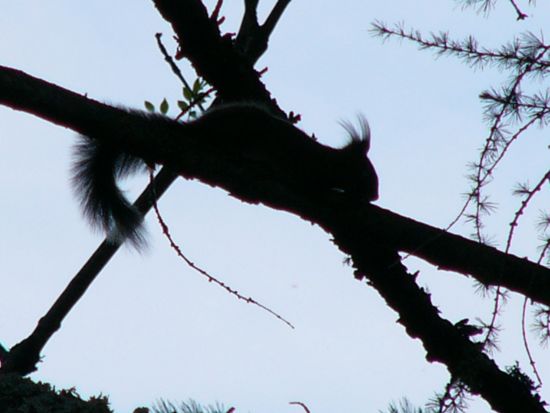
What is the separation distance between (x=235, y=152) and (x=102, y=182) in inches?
40.3

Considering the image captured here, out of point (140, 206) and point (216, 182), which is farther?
point (140, 206)

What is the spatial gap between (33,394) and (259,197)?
0.92 metres

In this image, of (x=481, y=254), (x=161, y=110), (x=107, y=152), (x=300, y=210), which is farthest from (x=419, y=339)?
(x=107, y=152)

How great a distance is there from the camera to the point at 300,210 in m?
2.54

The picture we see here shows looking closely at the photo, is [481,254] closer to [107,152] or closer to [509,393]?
[509,393]

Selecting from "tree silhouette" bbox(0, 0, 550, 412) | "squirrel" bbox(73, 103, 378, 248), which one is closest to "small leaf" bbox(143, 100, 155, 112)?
"squirrel" bbox(73, 103, 378, 248)

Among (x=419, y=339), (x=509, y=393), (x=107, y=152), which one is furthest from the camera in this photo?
(x=107, y=152)

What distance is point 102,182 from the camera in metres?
3.76

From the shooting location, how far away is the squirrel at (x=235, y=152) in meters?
3.46

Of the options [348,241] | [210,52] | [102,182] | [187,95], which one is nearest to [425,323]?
[348,241]

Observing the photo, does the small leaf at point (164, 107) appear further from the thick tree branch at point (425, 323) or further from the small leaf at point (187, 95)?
the thick tree branch at point (425, 323)

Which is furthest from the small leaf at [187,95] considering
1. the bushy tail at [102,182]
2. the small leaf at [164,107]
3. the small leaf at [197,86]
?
the bushy tail at [102,182]

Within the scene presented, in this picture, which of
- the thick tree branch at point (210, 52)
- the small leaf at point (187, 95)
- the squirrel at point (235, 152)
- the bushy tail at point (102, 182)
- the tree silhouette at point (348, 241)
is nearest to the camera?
the tree silhouette at point (348, 241)

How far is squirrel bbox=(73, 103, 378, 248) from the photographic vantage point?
3.46 m
